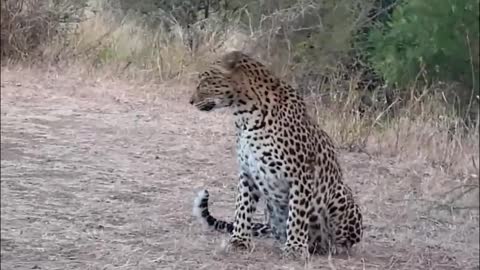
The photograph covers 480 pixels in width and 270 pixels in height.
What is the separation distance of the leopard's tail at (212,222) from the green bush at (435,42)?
578 millimetres

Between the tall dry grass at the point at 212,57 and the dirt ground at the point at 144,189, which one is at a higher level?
the tall dry grass at the point at 212,57

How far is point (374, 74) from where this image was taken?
323cm

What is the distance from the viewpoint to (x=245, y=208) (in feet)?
10.7

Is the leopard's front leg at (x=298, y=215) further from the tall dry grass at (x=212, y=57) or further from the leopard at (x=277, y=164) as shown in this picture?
the tall dry grass at (x=212, y=57)

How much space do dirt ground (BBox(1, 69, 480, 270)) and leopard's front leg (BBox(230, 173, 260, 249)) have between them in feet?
0.14

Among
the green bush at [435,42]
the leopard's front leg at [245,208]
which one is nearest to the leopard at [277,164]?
the leopard's front leg at [245,208]

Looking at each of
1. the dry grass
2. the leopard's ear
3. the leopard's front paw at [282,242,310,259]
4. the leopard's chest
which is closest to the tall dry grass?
the dry grass

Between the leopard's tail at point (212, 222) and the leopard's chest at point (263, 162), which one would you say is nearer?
the leopard's chest at point (263, 162)

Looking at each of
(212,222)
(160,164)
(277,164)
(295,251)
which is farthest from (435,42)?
(160,164)

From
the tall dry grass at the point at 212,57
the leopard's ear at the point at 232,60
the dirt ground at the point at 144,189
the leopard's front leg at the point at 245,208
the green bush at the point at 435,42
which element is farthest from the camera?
the leopard's front leg at the point at 245,208

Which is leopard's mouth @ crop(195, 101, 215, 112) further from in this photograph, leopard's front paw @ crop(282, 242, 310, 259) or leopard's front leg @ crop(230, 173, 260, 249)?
leopard's front paw @ crop(282, 242, 310, 259)

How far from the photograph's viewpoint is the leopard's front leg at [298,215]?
316 centimetres

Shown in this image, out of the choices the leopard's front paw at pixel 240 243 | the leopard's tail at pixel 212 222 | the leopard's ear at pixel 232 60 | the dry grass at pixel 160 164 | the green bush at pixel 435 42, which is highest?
the green bush at pixel 435 42

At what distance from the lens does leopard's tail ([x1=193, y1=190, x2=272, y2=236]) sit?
328 cm
